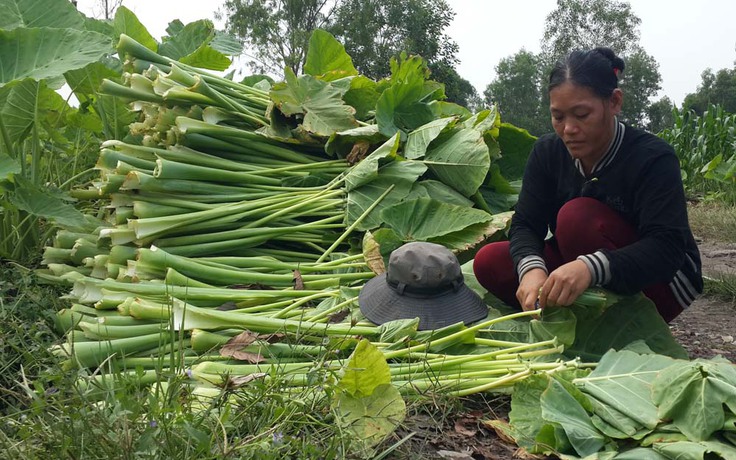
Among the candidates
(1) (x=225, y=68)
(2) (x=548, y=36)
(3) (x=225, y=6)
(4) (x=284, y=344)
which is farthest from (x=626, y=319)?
(2) (x=548, y=36)

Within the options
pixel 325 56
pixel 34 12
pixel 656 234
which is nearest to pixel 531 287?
pixel 656 234

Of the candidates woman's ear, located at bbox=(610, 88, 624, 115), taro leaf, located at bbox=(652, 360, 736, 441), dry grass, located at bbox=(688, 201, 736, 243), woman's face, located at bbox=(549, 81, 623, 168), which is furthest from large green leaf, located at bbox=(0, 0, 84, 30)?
dry grass, located at bbox=(688, 201, 736, 243)

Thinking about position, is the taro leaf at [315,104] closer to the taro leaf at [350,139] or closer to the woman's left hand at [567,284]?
the taro leaf at [350,139]

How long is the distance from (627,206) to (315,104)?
5.33ft

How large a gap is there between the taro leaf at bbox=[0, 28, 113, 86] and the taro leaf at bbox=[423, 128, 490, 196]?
1511 millimetres

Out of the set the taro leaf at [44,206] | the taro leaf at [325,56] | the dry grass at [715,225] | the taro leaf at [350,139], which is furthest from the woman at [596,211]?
the dry grass at [715,225]

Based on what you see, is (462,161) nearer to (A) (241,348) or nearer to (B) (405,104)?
(B) (405,104)

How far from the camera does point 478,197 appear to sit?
330 centimetres

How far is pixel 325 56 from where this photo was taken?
4086 millimetres

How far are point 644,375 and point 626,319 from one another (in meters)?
0.42

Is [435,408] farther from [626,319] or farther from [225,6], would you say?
[225,6]

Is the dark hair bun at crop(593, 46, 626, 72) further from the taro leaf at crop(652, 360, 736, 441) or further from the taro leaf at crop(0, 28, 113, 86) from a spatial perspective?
the taro leaf at crop(0, 28, 113, 86)

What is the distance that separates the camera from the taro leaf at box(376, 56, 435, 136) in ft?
11.0

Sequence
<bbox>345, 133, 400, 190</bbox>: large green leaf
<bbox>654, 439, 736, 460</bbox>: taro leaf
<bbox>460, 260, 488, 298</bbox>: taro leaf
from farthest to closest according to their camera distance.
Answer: <bbox>345, 133, 400, 190</bbox>: large green leaf → <bbox>460, 260, 488, 298</bbox>: taro leaf → <bbox>654, 439, 736, 460</bbox>: taro leaf
